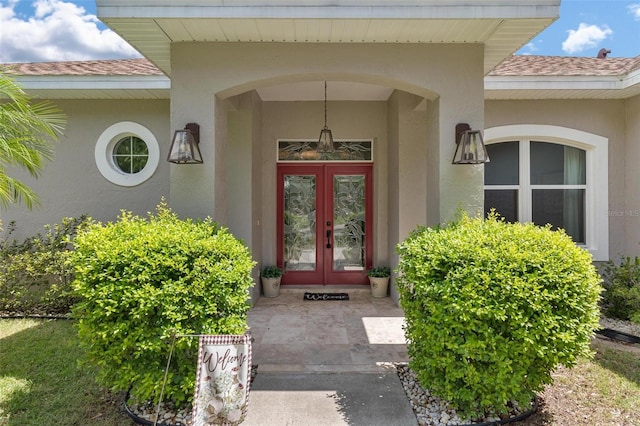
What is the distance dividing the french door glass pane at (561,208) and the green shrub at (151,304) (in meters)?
5.90

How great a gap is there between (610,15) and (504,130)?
130 inches

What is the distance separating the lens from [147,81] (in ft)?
19.6

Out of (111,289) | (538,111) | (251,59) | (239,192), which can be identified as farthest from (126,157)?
(538,111)

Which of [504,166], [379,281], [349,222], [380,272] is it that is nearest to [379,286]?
[379,281]

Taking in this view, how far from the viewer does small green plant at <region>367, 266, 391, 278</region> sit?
6969 mm

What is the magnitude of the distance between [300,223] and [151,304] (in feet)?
15.9

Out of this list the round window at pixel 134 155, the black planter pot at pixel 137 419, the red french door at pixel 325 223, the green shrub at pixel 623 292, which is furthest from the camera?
the red french door at pixel 325 223

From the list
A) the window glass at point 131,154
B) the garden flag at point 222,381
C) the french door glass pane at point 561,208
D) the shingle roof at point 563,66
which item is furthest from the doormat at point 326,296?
the shingle roof at point 563,66

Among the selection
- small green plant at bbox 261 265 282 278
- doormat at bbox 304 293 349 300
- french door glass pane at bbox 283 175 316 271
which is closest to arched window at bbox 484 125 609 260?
doormat at bbox 304 293 349 300

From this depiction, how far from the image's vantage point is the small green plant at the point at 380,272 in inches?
274

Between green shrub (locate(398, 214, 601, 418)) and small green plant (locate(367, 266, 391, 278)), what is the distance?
373 cm

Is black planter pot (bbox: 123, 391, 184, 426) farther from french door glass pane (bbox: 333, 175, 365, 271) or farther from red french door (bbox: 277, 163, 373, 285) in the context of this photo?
french door glass pane (bbox: 333, 175, 365, 271)

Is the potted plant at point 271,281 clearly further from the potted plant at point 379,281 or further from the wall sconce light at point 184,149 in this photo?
the wall sconce light at point 184,149

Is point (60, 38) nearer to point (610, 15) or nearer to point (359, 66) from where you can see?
point (359, 66)
